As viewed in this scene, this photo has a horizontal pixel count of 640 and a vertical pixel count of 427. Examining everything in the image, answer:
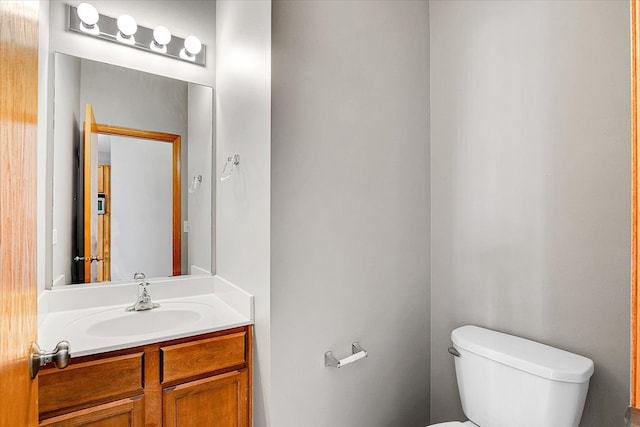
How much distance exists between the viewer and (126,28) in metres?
1.73

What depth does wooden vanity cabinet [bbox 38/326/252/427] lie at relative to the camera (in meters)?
1.11

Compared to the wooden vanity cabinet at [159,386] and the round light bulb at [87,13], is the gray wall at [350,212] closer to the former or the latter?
the wooden vanity cabinet at [159,386]

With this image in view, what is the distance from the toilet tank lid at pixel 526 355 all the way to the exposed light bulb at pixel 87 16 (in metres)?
2.28

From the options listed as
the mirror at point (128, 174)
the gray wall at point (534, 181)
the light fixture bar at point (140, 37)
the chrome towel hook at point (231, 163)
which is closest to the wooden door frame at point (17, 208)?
the chrome towel hook at point (231, 163)

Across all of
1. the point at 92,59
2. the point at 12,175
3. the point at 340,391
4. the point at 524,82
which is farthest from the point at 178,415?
the point at 524,82

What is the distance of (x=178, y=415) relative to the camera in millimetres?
1270

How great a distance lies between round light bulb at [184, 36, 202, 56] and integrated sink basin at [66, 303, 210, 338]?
1.41m

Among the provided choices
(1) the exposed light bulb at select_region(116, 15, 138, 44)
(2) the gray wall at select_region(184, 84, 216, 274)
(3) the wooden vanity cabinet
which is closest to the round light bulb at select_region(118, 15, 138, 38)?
(1) the exposed light bulb at select_region(116, 15, 138, 44)

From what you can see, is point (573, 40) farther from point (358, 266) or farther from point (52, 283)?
point (52, 283)

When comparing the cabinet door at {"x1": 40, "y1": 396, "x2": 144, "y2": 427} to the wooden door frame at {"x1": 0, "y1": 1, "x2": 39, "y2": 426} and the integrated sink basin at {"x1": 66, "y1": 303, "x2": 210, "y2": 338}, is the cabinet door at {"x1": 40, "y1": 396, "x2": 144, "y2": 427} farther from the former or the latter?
the wooden door frame at {"x1": 0, "y1": 1, "x2": 39, "y2": 426}

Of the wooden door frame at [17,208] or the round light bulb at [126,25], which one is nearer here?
the wooden door frame at [17,208]

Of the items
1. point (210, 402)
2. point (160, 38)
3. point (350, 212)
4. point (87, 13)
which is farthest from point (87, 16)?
point (210, 402)

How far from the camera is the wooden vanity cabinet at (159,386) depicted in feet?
3.64

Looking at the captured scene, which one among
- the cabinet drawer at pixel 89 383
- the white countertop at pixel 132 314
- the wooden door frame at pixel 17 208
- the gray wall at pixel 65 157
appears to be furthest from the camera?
the gray wall at pixel 65 157
